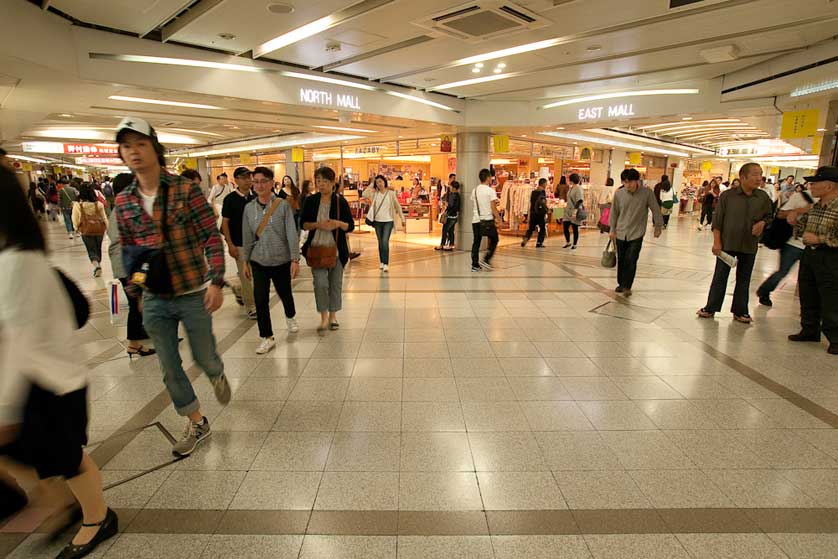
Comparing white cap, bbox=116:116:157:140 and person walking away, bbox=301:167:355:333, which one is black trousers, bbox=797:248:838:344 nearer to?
person walking away, bbox=301:167:355:333

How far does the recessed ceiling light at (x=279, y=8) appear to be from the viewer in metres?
4.37

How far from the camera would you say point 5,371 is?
140 cm

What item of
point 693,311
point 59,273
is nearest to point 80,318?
point 59,273

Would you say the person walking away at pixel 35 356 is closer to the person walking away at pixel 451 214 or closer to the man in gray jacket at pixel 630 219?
the man in gray jacket at pixel 630 219

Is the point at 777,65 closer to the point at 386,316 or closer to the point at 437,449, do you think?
the point at 386,316

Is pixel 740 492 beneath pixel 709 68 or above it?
beneath

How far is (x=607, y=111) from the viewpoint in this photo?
8828 mm

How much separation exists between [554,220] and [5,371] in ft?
45.6

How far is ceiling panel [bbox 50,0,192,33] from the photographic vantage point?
4316 mm

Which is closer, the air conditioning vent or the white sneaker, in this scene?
the white sneaker

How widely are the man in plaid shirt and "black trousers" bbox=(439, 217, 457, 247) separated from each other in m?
8.48

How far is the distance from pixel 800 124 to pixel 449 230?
6593 mm

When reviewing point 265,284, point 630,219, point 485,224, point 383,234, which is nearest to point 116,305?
point 265,284

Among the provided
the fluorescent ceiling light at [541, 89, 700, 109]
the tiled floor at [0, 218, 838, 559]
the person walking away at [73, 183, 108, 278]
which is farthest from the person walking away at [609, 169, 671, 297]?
the person walking away at [73, 183, 108, 278]
